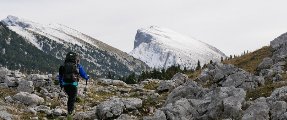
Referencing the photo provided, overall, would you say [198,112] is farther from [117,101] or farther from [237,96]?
[117,101]

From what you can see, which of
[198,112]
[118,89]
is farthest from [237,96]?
[118,89]

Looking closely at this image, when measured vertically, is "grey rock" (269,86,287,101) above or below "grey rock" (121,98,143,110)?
above

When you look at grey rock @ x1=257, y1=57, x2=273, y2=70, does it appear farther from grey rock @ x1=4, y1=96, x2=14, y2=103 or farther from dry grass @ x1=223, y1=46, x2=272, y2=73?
grey rock @ x1=4, y1=96, x2=14, y2=103

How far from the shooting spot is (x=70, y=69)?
2138cm

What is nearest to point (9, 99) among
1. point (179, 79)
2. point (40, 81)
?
point (40, 81)

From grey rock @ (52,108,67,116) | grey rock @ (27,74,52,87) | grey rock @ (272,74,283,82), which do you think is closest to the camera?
grey rock @ (272,74,283,82)

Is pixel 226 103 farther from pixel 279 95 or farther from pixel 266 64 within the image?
pixel 266 64

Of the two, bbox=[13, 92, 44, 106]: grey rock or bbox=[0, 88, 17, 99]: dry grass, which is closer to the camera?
bbox=[13, 92, 44, 106]: grey rock

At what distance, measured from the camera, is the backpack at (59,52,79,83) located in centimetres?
2141

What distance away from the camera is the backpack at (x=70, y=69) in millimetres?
21406

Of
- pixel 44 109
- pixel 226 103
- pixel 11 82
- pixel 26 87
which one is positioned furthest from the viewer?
pixel 11 82

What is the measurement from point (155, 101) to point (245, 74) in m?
6.26

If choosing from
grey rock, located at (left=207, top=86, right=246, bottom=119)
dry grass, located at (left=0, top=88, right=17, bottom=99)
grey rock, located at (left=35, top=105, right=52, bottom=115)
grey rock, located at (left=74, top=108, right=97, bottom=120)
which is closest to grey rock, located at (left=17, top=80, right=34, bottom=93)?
dry grass, located at (left=0, top=88, right=17, bottom=99)

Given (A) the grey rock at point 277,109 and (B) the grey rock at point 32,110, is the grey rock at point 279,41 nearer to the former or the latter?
(A) the grey rock at point 277,109
